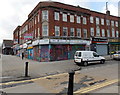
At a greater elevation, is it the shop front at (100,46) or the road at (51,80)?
the shop front at (100,46)

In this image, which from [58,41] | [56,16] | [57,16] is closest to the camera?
[58,41]

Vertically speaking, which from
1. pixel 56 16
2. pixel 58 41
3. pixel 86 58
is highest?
pixel 56 16

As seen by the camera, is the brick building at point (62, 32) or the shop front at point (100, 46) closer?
the brick building at point (62, 32)

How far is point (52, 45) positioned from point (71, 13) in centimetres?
808

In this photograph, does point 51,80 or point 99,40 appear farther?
point 99,40

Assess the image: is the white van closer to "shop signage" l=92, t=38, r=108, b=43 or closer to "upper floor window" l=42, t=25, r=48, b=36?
"upper floor window" l=42, t=25, r=48, b=36

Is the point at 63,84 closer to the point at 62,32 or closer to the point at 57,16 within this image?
the point at 62,32

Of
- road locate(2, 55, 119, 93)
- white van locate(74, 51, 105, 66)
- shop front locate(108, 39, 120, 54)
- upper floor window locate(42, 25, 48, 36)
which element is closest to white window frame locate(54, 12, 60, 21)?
upper floor window locate(42, 25, 48, 36)

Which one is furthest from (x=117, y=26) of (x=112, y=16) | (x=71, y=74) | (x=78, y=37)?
(x=71, y=74)

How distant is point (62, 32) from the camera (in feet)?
67.3

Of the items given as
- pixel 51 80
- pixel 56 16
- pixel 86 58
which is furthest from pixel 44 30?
pixel 51 80

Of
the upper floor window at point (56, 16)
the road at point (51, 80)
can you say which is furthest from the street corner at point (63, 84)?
the upper floor window at point (56, 16)

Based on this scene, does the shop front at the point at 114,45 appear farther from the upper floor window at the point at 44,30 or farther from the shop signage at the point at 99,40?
the upper floor window at the point at 44,30

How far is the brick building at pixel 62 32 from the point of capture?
19.0m
